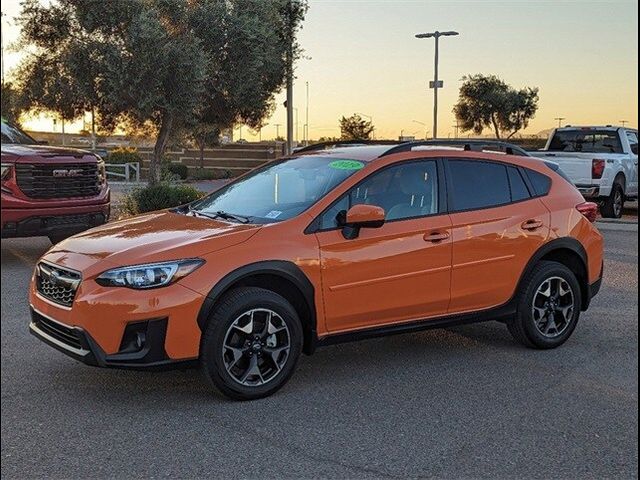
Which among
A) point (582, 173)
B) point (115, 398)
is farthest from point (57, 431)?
point (582, 173)

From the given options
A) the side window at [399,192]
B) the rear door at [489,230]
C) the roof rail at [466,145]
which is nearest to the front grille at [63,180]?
the side window at [399,192]

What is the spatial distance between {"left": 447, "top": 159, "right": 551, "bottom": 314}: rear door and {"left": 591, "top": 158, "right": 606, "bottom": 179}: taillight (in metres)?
10.3

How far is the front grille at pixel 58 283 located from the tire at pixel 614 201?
13.5 meters

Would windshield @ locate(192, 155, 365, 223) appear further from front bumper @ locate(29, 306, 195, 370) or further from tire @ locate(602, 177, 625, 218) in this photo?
tire @ locate(602, 177, 625, 218)

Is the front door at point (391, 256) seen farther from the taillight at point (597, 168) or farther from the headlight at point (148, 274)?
→ the taillight at point (597, 168)

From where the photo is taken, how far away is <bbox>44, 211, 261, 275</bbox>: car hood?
3.82 m

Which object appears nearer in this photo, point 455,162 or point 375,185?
point 375,185

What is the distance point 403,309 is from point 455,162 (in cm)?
123

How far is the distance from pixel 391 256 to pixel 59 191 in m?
2.97

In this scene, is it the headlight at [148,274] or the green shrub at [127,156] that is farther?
the green shrub at [127,156]

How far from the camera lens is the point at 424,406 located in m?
4.37

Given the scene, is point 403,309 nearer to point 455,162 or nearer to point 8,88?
point 455,162

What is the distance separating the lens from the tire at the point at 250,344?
13.8ft

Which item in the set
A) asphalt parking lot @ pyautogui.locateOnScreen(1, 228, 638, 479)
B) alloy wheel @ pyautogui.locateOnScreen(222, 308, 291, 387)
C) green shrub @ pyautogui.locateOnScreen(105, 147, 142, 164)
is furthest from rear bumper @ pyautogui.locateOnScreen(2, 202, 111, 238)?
green shrub @ pyautogui.locateOnScreen(105, 147, 142, 164)
